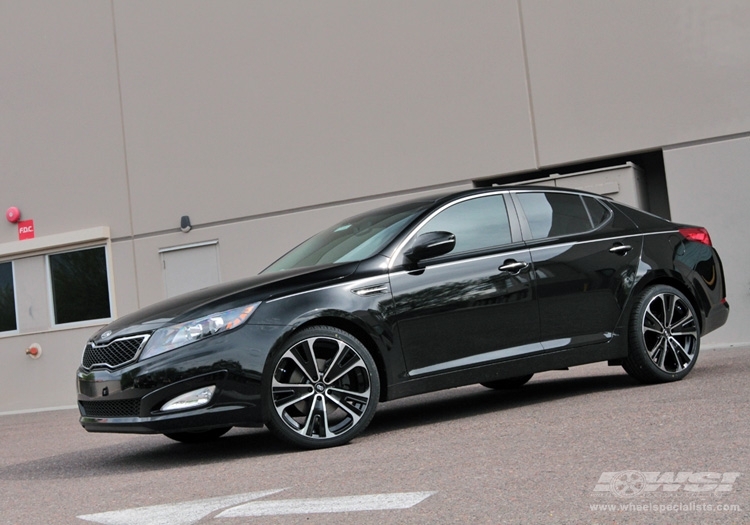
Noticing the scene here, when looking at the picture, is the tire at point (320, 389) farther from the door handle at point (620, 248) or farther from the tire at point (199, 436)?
the door handle at point (620, 248)

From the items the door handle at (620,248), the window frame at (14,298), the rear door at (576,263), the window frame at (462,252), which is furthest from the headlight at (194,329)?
the window frame at (14,298)

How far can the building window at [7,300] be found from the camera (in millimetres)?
16641

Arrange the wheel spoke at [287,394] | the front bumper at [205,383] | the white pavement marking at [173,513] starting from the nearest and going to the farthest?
the white pavement marking at [173,513]
the front bumper at [205,383]
the wheel spoke at [287,394]

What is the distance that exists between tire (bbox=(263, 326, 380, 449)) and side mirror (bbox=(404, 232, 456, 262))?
739mm

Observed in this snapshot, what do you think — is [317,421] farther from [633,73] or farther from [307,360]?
Result: [633,73]

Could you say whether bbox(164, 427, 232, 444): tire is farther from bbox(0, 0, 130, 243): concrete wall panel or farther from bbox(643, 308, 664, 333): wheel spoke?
bbox(0, 0, 130, 243): concrete wall panel

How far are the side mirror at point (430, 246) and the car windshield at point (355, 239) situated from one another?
23cm

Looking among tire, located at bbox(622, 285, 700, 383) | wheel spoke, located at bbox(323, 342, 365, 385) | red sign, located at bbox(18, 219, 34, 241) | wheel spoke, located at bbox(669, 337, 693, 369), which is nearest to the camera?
wheel spoke, located at bbox(323, 342, 365, 385)

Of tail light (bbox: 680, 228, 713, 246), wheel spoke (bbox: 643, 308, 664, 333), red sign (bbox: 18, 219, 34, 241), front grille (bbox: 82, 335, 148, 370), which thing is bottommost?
wheel spoke (bbox: 643, 308, 664, 333)

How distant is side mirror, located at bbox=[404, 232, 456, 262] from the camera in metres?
6.39

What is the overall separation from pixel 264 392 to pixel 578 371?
16.2 ft

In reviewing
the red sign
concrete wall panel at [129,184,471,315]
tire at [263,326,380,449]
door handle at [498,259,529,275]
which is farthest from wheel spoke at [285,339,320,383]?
the red sign

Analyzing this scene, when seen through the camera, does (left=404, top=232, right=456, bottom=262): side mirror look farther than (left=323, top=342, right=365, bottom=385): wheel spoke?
Yes

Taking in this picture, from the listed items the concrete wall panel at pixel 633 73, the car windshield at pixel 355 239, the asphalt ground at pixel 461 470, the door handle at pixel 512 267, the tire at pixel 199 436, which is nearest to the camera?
the asphalt ground at pixel 461 470
